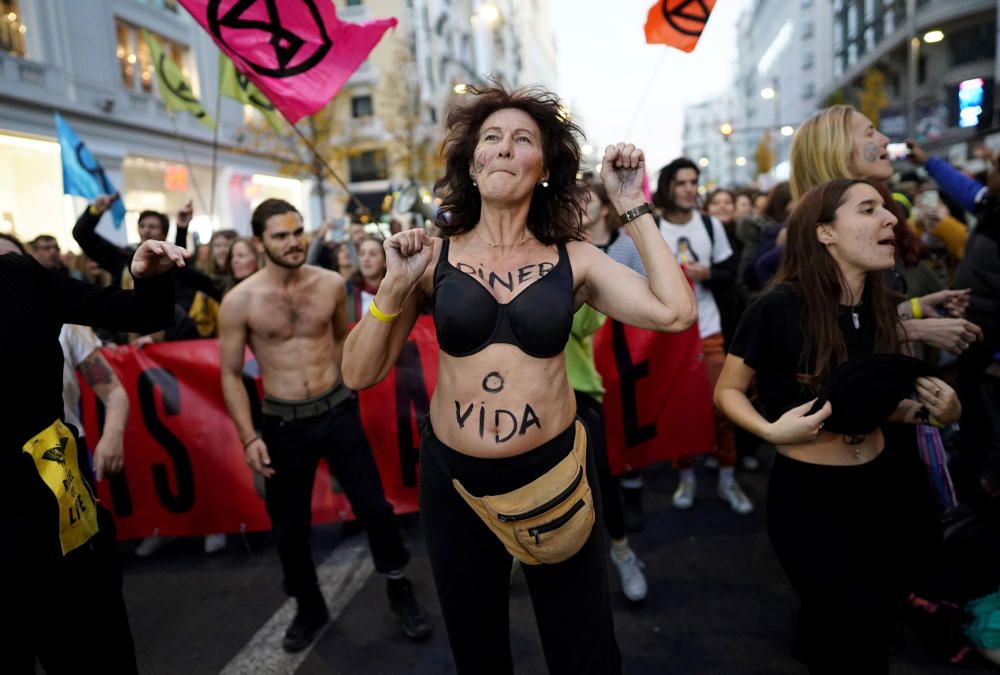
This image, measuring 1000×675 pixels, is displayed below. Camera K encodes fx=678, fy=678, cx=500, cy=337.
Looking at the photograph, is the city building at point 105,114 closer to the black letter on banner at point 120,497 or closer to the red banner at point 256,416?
the red banner at point 256,416

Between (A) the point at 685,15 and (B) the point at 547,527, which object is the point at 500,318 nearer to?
(B) the point at 547,527

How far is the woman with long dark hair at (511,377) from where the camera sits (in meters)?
2.00

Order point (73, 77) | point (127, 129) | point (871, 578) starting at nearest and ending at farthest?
point (871, 578) → point (73, 77) → point (127, 129)

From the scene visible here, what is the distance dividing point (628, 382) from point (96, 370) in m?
3.17

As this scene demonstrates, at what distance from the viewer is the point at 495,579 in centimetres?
212

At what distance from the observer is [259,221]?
11.8 ft

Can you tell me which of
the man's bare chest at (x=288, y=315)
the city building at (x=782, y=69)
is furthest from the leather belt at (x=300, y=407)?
the city building at (x=782, y=69)

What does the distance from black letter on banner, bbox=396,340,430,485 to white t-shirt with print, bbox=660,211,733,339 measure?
2.01m

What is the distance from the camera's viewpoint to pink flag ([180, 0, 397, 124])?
12.8 ft

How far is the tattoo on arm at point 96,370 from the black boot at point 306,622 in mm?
1403

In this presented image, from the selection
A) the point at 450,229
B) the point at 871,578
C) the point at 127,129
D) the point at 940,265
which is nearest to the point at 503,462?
the point at 450,229

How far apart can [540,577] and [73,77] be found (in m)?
19.6

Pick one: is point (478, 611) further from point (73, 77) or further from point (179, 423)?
point (73, 77)

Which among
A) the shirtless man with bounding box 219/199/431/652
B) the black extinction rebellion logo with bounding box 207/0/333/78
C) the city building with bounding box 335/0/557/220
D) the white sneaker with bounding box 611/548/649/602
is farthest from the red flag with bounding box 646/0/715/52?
the city building with bounding box 335/0/557/220
